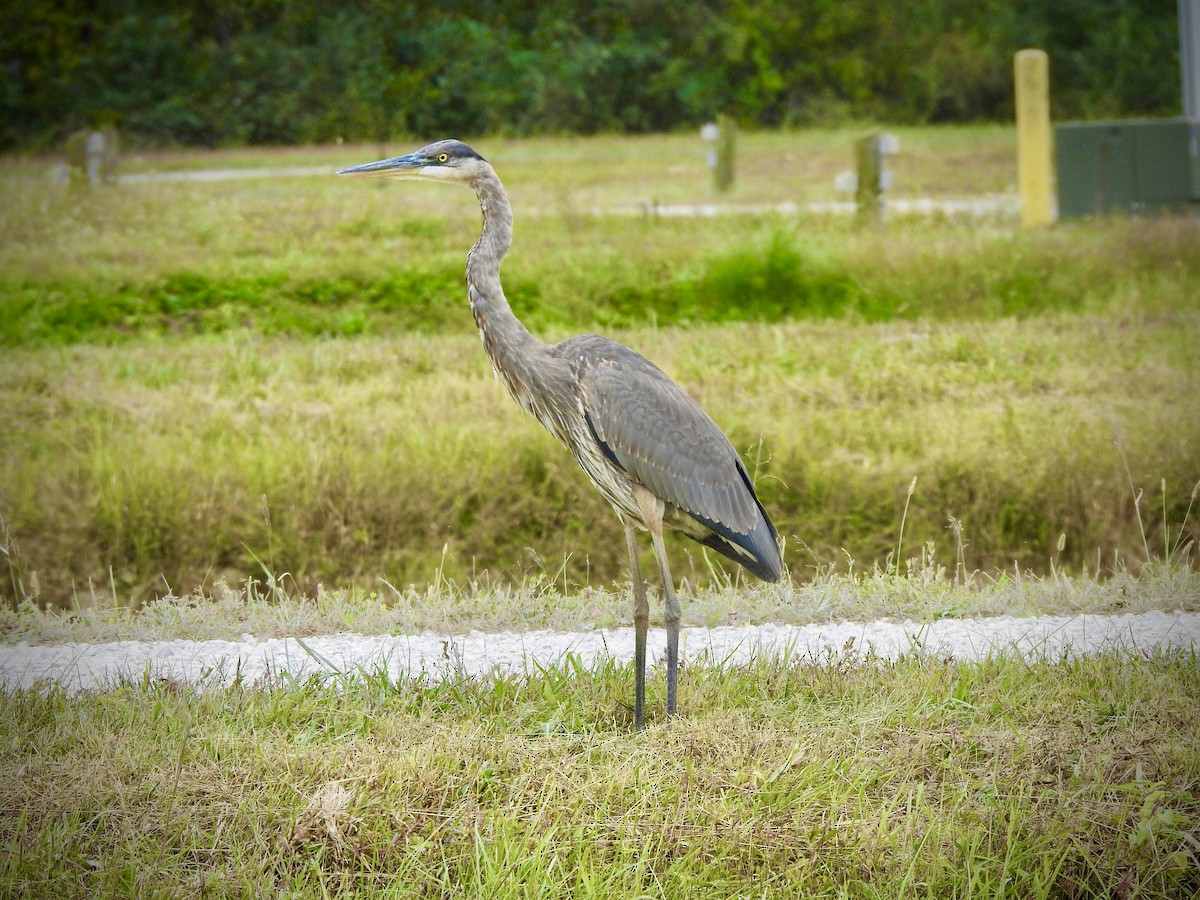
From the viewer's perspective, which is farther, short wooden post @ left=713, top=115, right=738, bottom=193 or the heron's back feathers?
short wooden post @ left=713, top=115, right=738, bottom=193

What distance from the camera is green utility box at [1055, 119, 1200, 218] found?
14484 millimetres

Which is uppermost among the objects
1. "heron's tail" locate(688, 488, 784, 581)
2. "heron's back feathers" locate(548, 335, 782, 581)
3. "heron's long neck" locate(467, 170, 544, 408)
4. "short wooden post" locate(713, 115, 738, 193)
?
"short wooden post" locate(713, 115, 738, 193)

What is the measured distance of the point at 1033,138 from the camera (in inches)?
584

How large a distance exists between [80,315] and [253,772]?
30.7 feet

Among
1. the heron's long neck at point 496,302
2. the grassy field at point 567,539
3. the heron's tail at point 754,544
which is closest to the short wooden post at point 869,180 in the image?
the grassy field at point 567,539

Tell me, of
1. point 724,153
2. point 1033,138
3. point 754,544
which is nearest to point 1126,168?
point 1033,138

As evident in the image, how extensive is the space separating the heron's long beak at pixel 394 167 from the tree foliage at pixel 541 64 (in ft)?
62.3

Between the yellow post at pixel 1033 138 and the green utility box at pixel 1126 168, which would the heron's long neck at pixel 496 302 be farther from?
the green utility box at pixel 1126 168

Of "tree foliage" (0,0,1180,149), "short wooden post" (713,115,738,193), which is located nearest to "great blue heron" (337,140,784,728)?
"short wooden post" (713,115,738,193)

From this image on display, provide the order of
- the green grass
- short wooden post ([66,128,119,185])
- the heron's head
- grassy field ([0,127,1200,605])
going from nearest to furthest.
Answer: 1. the green grass
2. the heron's head
3. grassy field ([0,127,1200,605])
4. short wooden post ([66,128,119,185])

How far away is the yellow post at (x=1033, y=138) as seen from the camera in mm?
14828

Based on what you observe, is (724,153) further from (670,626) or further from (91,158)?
(670,626)

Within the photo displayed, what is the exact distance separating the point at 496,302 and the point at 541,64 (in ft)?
69.7

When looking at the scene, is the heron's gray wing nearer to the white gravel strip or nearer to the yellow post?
the white gravel strip
